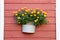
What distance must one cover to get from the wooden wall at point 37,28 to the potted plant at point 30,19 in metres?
0.11

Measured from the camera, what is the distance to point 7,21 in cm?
258

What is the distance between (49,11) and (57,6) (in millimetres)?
122

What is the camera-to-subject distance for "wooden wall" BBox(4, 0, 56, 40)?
2.56 metres

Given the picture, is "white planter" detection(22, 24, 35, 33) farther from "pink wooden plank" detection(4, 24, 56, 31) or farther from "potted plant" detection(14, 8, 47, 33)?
"pink wooden plank" detection(4, 24, 56, 31)

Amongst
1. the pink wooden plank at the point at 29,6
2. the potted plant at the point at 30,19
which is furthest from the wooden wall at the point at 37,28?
the potted plant at the point at 30,19

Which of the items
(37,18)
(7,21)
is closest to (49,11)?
(37,18)

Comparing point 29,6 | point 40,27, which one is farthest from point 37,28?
point 29,6

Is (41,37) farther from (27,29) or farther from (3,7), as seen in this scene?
(3,7)

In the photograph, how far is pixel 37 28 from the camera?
8.40 ft

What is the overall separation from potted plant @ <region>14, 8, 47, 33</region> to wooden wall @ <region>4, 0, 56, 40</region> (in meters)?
0.11

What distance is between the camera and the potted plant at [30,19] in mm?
2438

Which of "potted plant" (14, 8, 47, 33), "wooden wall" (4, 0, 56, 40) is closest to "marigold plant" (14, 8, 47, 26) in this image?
"potted plant" (14, 8, 47, 33)

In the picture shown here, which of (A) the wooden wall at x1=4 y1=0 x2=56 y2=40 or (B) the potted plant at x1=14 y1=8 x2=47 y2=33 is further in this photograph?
(A) the wooden wall at x1=4 y1=0 x2=56 y2=40

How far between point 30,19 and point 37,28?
0.18 metres
